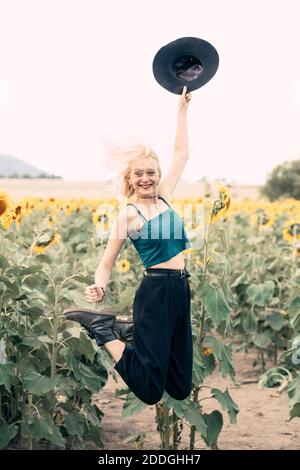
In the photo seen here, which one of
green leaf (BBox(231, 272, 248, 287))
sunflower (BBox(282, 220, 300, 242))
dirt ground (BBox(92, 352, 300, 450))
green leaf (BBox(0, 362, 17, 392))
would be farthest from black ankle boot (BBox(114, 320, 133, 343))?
green leaf (BBox(231, 272, 248, 287))

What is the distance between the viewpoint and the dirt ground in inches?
204

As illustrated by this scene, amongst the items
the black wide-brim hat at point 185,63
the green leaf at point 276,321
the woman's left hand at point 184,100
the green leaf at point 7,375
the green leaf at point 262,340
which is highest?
the black wide-brim hat at point 185,63

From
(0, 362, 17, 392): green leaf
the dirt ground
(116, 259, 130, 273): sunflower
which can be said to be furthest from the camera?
(116, 259, 130, 273): sunflower

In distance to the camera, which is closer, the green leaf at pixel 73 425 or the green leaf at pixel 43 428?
the green leaf at pixel 43 428

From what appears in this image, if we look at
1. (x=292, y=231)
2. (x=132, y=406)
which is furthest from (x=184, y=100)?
(x=292, y=231)

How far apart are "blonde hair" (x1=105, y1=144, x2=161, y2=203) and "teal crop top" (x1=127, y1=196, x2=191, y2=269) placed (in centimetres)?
18

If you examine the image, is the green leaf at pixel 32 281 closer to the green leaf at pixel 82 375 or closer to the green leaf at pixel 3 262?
the green leaf at pixel 3 262

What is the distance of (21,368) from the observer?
4188mm

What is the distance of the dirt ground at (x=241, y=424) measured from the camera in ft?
17.0

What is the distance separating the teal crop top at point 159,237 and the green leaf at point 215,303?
97 centimetres

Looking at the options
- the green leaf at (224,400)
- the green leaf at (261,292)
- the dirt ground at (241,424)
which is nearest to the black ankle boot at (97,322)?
the green leaf at (224,400)

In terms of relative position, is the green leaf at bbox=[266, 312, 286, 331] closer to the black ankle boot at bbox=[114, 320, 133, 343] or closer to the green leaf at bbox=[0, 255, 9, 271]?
the green leaf at bbox=[0, 255, 9, 271]

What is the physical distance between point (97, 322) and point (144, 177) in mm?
556
